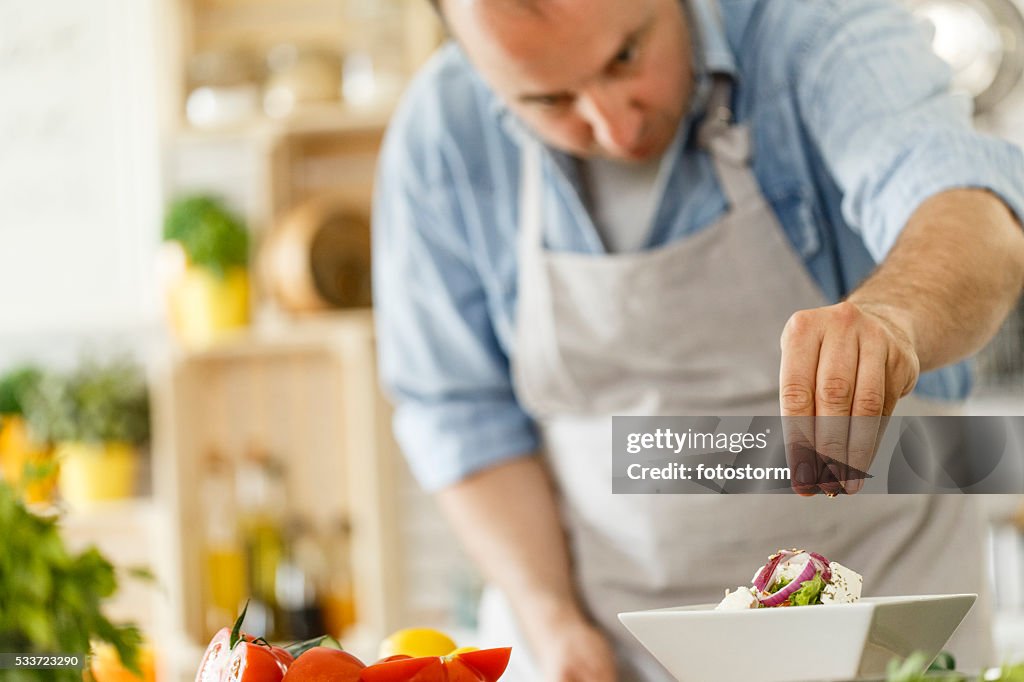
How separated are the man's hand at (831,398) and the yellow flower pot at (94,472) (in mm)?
2147

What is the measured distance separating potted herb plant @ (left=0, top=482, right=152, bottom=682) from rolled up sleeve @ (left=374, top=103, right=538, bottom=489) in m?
0.59

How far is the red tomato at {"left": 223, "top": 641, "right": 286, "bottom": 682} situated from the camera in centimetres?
54

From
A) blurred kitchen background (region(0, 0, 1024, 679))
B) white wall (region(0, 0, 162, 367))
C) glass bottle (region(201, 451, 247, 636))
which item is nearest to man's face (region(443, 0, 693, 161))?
blurred kitchen background (region(0, 0, 1024, 679))

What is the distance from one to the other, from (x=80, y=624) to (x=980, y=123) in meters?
2.32

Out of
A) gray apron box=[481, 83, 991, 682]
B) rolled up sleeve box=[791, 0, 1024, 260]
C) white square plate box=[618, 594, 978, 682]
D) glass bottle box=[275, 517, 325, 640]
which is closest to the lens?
white square plate box=[618, 594, 978, 682]

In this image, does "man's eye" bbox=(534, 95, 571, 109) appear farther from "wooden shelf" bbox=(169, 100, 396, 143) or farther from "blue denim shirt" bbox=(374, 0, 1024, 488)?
"wooden shelf" bbox=(169, 100, 396, 143)

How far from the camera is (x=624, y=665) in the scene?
36.4 inches

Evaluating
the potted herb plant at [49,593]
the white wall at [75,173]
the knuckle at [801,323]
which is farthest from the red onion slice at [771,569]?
the white wall at [75,173]

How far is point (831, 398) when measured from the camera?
49 cm

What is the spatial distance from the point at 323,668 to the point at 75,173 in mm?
2435

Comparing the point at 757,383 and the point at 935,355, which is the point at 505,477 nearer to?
the point at 757,383

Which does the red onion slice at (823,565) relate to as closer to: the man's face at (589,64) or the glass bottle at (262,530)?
the man's face at (589,64)

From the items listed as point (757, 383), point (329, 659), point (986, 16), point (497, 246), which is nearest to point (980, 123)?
point (986, 16)

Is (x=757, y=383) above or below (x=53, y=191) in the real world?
below
